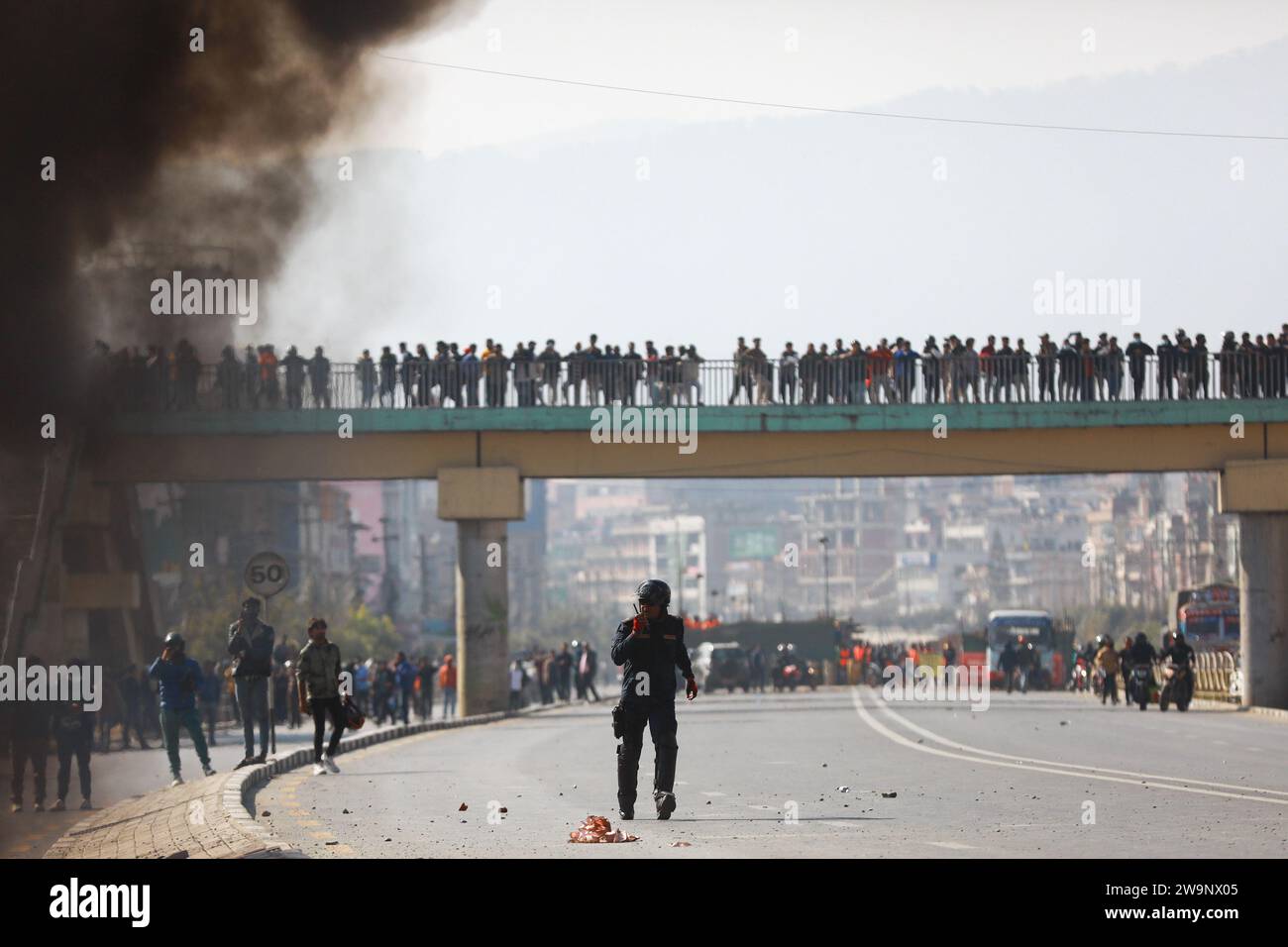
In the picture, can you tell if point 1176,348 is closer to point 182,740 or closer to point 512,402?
point 512,402

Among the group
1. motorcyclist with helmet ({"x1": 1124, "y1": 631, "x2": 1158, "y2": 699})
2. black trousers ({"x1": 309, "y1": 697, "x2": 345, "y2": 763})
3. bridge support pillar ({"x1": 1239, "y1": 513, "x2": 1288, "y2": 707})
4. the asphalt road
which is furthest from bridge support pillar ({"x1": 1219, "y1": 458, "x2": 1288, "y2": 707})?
black trousers ({"x1": 309, "y1": 697, "x2": 345, "y2": 763})

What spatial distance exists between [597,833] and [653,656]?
2.16 meters

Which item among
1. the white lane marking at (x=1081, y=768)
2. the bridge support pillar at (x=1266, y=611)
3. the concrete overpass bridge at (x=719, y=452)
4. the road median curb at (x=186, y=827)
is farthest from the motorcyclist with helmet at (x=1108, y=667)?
the road median curb at (x=186, y=827)

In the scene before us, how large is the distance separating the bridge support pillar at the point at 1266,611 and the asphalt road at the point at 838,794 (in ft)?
25.9

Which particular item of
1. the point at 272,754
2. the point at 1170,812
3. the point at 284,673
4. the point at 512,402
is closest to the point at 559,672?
the point at 512,402

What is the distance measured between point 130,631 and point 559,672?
560 inches

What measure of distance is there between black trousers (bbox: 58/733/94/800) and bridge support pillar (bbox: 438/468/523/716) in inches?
808

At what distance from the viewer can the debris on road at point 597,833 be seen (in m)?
13.0

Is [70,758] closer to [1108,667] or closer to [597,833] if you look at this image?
[597,833]

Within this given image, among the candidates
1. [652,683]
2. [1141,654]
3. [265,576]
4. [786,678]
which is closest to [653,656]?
[652,683]

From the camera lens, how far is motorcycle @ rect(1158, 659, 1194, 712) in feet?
126

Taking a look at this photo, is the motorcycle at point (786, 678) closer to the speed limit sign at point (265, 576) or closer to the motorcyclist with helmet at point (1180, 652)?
the motorcyclist with helmet at point (1180, 652)

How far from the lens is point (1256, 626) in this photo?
1594 inches

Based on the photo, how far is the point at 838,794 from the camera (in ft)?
57.7
